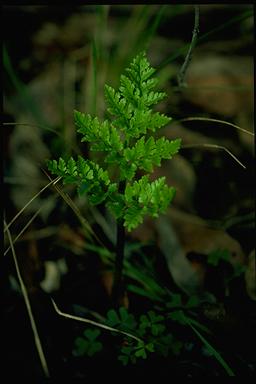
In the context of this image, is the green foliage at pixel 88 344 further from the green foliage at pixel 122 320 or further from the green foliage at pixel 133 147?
the green foliage at pixel 133 147

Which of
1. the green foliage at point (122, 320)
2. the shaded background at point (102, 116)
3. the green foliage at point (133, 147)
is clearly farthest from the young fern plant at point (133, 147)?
the green foliage at point (122, 320)

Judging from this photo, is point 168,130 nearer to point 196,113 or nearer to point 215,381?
point 196,113

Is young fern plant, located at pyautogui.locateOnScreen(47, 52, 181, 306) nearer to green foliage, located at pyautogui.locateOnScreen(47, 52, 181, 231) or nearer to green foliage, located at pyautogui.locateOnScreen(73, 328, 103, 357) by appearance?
green foliage, located at pyautogui.locateOnScreen(47, 52, 181, 231)

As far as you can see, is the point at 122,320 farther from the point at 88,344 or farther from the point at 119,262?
the point at 119,262

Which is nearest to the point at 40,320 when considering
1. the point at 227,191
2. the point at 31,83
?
the point at 227,191

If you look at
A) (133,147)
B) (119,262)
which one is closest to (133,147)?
(133,147)

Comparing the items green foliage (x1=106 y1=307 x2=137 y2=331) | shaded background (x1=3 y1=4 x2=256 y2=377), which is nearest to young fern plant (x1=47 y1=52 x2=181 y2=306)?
shaded background (x1=3 y1=4 x2=256 y2=377)

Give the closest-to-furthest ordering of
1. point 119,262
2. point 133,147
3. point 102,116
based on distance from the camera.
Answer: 1. point 133,147
2. point 119,262
3. point 102,116
